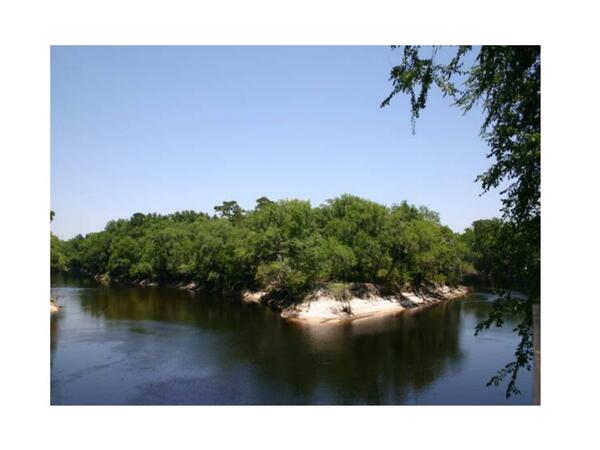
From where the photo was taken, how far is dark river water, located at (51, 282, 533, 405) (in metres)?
10.3

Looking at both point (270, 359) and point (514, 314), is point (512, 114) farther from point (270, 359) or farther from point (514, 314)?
point (270, 359)

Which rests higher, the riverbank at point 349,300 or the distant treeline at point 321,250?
the distant treeline at point 321,250

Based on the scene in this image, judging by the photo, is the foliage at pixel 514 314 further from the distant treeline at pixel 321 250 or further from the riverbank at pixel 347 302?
the distant treeline at pixel 321 250

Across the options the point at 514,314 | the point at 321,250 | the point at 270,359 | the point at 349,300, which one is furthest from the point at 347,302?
the point at 514,314

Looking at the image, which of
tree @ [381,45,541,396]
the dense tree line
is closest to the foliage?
tree @ [381,45,541,396]

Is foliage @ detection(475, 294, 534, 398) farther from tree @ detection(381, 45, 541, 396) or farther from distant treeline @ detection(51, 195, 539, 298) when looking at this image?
distant treeline @ detection(51, 195, 539, 298)

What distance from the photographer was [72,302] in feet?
82.1

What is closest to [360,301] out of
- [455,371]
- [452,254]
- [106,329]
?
[452,254]

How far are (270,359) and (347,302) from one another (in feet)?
27.0

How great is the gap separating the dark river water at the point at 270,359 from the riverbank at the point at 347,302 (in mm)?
1174

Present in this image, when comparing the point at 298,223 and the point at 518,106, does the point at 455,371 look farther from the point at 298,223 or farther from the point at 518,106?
the point at 298,223

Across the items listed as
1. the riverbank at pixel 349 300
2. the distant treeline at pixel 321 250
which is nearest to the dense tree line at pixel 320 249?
the distant treeline at pixel 321 250

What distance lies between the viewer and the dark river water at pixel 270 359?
404 inches
